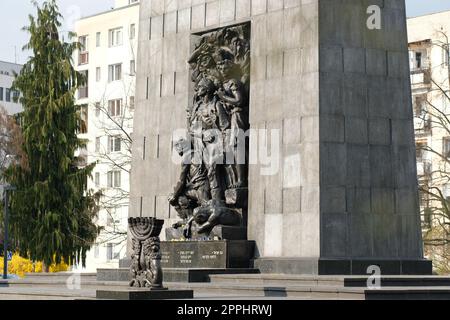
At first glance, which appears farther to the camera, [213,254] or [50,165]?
[50,165]

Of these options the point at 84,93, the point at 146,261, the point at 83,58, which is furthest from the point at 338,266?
the point at 83,58

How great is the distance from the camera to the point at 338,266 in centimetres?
2428

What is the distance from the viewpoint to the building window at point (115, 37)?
247 feet

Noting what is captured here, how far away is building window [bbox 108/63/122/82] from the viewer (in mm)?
74625

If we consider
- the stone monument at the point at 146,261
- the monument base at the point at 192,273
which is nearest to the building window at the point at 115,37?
the monument base at the point at 192,273

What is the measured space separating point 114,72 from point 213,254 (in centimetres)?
5064

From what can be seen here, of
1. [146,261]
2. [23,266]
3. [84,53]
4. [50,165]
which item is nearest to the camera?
[146,261]

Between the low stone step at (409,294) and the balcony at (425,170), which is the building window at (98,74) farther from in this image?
the low stone step at (409,294)

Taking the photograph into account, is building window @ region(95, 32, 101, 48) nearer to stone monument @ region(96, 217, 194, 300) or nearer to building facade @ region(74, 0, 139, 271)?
building facade @ region(74, 0, 139, 271)

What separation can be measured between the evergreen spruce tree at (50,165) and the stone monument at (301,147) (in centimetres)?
2592

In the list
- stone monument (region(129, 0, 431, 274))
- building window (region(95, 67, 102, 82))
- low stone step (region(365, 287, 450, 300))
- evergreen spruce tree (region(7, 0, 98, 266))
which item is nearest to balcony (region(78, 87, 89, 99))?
building window (region(95, 67, 102, 82))

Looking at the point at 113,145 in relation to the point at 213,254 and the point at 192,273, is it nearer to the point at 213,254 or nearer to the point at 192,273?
the point at 213,254

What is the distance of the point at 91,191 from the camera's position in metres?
55.7
